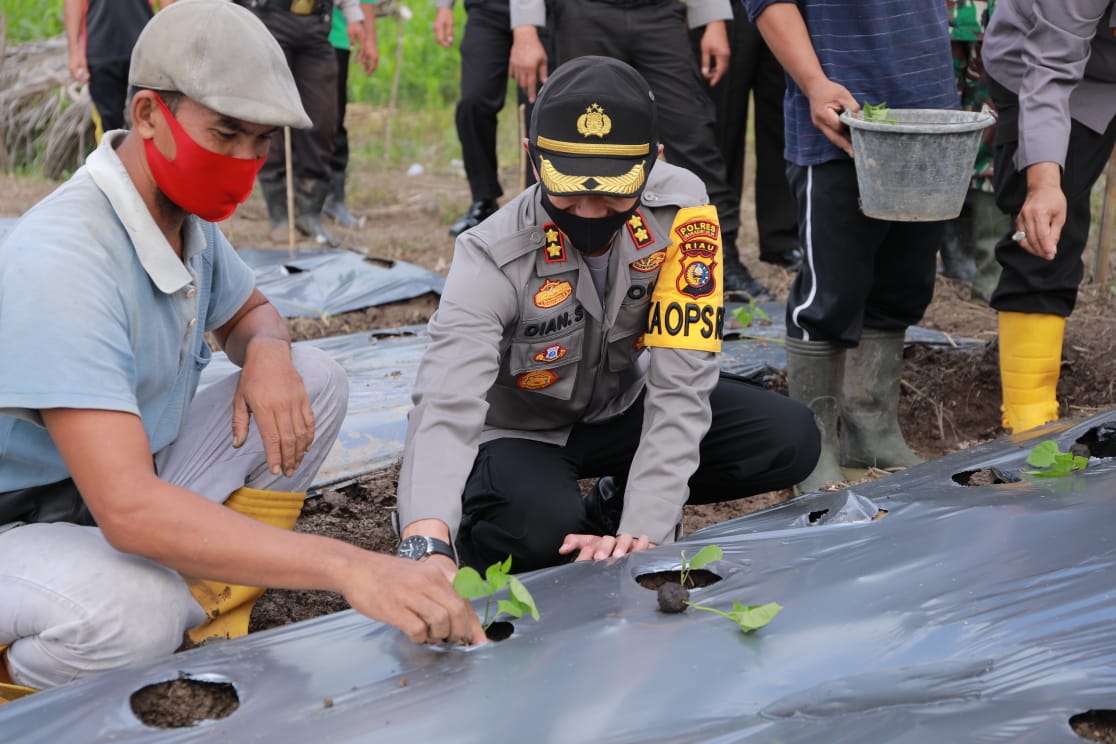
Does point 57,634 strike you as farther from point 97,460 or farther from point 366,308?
point 366,308

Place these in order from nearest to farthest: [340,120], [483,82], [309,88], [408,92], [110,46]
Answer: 1. [110,46]
2. [483,82]
3. [309,88]
4. [340,120]
5. [408,92]

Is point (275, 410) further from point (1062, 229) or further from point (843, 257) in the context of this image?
point (1062, 229)

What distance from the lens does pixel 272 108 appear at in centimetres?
188

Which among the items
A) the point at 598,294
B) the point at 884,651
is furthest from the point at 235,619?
the point at 884,651

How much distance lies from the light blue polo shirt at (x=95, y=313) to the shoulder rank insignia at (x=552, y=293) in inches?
23.7

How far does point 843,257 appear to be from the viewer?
2904 mm

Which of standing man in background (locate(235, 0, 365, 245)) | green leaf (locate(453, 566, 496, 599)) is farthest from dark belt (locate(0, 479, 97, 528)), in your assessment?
standing man in background (locate(235, 0, 365, 245))

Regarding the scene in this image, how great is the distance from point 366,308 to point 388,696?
3127mm

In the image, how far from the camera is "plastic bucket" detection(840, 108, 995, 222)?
2.58 metres

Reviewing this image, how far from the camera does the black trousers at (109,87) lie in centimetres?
543

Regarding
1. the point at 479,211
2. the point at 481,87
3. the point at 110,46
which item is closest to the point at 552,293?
the point at 481,87

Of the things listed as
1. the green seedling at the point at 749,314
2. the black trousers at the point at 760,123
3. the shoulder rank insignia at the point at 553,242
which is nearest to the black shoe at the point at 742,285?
the green seedling at the point at 749,314

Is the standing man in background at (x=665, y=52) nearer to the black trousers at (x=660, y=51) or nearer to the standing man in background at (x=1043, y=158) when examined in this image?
the black trousers at (x=660, y=51)

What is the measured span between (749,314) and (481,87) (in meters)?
1.98
